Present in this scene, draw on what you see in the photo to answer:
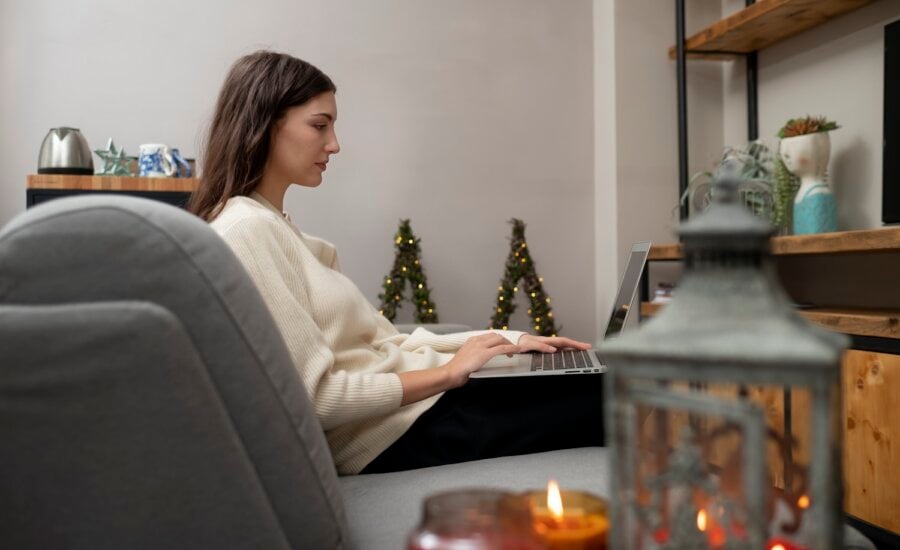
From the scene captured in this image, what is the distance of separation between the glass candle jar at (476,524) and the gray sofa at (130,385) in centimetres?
29

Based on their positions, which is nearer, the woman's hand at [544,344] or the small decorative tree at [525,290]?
the woman's hand at [544,344]

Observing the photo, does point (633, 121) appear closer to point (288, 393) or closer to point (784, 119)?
point (784, 119)

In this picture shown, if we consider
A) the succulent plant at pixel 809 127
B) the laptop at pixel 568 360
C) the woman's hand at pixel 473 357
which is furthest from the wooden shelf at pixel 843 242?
the woman's hand at pixel 473 357

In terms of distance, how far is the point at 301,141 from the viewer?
1685 millimetres

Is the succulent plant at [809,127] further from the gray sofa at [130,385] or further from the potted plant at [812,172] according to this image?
the gray sofa at [130,385]

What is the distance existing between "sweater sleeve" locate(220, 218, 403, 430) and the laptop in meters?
0.19

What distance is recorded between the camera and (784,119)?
10.8 ft

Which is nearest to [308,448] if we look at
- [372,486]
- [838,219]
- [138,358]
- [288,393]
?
[288,393]

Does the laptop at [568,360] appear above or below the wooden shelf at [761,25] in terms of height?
Answer: below

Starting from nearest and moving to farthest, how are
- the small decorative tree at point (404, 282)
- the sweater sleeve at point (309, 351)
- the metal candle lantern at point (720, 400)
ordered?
1. the metal candle lantern at point (720, 400)
2. the sweater sleeve at point (309, 351)
3. the small decorative tree at point (404, 282)

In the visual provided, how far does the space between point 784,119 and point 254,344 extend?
10.1ft

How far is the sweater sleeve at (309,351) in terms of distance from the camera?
4.08ft

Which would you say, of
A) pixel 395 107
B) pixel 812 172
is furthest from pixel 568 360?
pixel 395 107

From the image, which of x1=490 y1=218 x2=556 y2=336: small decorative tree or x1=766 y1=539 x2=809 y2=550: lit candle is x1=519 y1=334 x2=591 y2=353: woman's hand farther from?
x1=490 y1=218 x2=556 y2=336: small decorative tree
